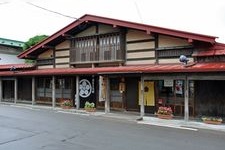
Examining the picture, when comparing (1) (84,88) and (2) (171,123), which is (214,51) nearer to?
(2) (171,123)

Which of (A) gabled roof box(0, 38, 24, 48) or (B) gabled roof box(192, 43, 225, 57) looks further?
(A) gabled roof box(0, 38, 24, 48)

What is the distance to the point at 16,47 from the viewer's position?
3850 centimetres

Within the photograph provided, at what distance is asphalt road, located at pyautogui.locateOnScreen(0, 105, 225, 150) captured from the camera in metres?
9.79

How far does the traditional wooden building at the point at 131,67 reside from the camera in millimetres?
16531

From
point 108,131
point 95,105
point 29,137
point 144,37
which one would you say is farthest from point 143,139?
point 95,105

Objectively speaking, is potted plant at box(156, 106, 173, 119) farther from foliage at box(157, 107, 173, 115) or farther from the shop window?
the shop window

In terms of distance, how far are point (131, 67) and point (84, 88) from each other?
490 centimetres

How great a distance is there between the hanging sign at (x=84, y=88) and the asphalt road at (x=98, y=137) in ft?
26.2

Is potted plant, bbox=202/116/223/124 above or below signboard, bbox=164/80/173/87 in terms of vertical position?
below

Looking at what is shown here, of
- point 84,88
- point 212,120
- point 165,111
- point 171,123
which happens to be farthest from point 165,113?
point 84,88

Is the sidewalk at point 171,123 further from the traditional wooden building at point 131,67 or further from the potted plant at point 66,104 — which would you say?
the potted plant at point 66,104

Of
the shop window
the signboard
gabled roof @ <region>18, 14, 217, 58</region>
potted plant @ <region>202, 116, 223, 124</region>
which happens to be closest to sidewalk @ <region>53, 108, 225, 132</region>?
potted plant @ <region>202, 116, 223, 124</region>

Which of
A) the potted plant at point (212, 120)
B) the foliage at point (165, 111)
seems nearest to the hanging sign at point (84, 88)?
the foliage at point (165, 111)

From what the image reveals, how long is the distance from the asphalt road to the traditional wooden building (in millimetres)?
3599
